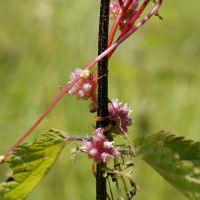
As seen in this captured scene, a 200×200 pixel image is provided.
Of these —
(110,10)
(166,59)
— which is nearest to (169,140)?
(110,10)

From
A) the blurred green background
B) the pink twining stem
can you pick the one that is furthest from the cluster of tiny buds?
the blurred green background

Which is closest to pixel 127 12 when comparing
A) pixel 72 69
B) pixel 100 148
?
pixel 100 148

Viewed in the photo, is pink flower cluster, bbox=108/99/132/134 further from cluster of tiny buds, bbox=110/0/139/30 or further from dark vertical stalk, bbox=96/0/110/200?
cluster of tiny buds, bbox=110/0/139/30

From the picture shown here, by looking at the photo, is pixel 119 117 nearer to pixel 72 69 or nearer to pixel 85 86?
pixel 85 86

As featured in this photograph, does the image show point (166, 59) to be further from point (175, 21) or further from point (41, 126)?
point (41, 126)

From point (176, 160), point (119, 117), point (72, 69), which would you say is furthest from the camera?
point (72, 69)

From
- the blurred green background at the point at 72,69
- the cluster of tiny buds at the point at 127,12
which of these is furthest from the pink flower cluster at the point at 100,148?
the blurred green background at the point at 72,69

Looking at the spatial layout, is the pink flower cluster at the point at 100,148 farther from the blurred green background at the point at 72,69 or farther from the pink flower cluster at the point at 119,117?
the blurred green background at the point at 72,69
